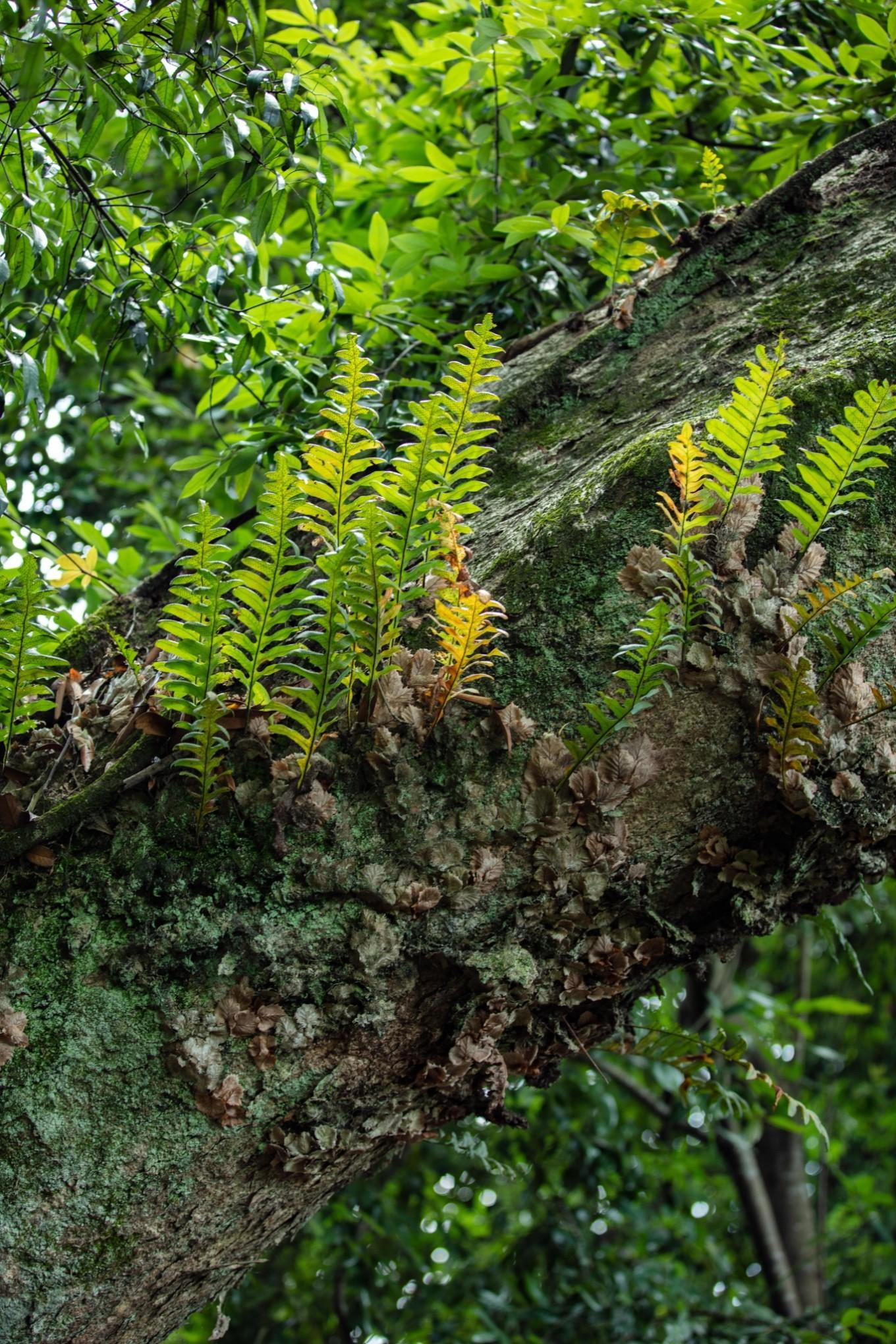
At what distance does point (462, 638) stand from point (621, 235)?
4.00ft

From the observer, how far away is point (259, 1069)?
1397 mm

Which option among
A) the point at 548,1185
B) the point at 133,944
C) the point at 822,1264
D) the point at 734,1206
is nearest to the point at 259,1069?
the point at 133,944

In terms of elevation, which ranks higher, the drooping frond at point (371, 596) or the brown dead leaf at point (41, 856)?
the drooping frond at point (371, 596)

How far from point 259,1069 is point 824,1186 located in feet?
17.7

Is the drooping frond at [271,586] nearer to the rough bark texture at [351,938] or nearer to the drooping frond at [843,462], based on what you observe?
the rough bark texture at [351,938]

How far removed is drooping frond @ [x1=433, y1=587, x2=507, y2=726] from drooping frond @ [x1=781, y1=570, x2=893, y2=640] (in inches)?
16.5

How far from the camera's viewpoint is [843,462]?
4.84 feet

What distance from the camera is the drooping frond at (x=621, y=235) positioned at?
7.02 feet

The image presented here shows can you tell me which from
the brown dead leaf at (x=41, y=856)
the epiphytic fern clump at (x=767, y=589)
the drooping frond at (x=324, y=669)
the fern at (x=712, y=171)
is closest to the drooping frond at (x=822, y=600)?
the epiphytic fern clump at (x=767, y=589)

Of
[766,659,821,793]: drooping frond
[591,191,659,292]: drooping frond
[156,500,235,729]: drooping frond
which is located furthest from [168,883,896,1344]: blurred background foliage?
[156,500,235,729]: drooping frond

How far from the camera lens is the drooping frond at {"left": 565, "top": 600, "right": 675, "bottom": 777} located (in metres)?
1.40

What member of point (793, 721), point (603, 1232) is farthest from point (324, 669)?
point (603, 1232)

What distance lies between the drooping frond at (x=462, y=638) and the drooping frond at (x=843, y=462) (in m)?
0.45

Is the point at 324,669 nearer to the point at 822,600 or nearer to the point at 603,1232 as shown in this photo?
the point at 822,600
